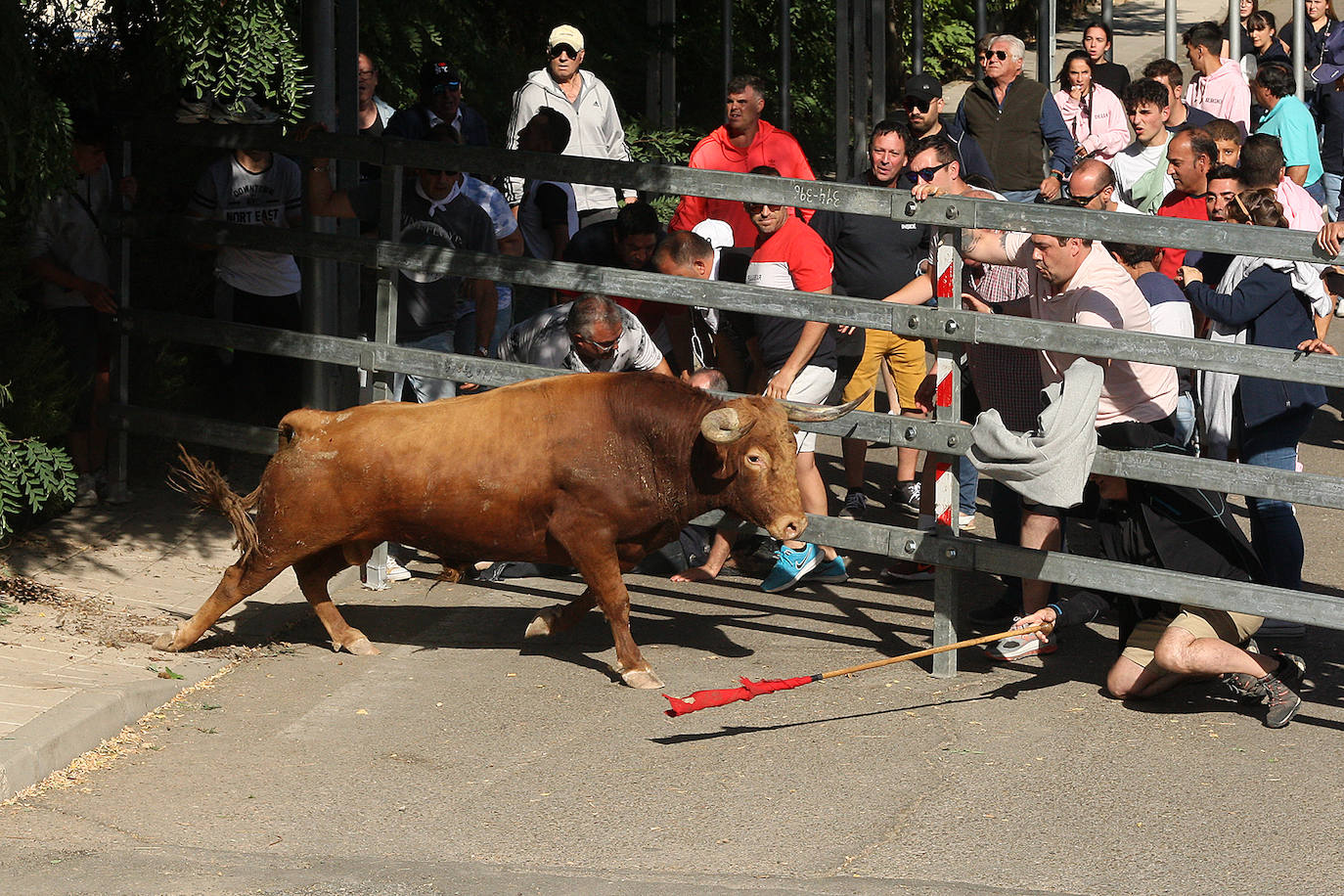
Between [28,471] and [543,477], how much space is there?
8.17 ft

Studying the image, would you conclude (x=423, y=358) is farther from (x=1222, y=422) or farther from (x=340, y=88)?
(x=1222, y=422)

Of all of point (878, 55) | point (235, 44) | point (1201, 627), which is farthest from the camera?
point (878, 55)

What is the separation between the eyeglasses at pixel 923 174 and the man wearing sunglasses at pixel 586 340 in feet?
5.99

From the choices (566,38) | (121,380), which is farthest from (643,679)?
(566,38)

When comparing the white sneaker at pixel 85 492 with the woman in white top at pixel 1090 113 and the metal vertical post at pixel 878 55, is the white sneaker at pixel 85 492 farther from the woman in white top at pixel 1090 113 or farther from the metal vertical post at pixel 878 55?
the metal vertical post at pixel 878 55

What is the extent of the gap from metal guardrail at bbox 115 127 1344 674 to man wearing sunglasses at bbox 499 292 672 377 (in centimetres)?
23

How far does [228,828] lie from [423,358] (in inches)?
107

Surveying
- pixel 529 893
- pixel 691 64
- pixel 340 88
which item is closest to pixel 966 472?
pixel 340 88

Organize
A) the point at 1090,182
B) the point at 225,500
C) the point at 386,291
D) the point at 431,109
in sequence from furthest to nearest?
the point at 431,109 < the point at 386,291 < the point at 1090,182 < the point at 225,500

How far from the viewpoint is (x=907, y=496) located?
9.23 metres

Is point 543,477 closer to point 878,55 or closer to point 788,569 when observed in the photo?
point 788,569

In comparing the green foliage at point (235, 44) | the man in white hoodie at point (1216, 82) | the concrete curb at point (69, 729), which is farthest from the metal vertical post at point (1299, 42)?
the concrete curb at point (69, 729)

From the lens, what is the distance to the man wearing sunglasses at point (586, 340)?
7.24m

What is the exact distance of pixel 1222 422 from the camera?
25.8 ft
